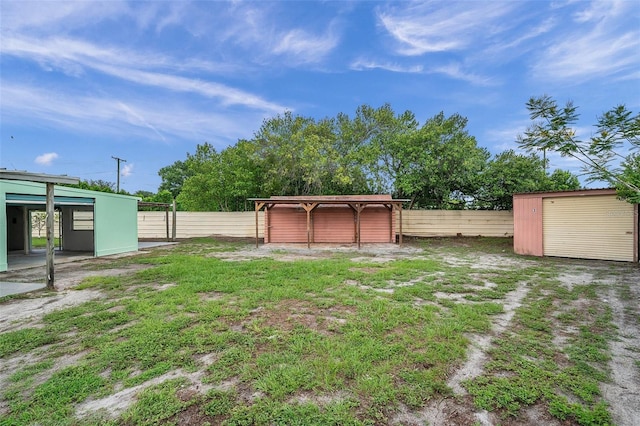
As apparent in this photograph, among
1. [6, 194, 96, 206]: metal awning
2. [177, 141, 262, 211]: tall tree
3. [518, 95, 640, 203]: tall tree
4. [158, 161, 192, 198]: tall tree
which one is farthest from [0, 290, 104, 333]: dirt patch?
[158, 161, 192, 198]: tall tree

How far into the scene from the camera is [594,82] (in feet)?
28.7

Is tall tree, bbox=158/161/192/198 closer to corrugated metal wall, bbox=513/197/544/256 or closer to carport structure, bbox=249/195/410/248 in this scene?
carport structure, bbox=249/195/410/248

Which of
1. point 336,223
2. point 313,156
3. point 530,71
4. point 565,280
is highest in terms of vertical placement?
point 530,71

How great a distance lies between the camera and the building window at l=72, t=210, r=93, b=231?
11.5m

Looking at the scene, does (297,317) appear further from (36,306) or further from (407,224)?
(407,224)

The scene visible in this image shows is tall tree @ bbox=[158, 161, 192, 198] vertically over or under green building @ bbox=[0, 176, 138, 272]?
over

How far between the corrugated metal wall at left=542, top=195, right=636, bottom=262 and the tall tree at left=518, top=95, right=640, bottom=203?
3.33 m

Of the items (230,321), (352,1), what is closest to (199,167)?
(352,1)

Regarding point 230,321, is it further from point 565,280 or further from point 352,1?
point 352,1

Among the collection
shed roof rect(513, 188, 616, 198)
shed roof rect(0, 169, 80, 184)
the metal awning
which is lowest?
the metal awning

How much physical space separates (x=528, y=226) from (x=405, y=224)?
251 inches

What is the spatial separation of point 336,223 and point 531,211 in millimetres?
7817

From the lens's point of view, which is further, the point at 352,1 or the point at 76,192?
the point at 352,1

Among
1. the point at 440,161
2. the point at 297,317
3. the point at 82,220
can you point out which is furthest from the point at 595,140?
the point at 82,220
